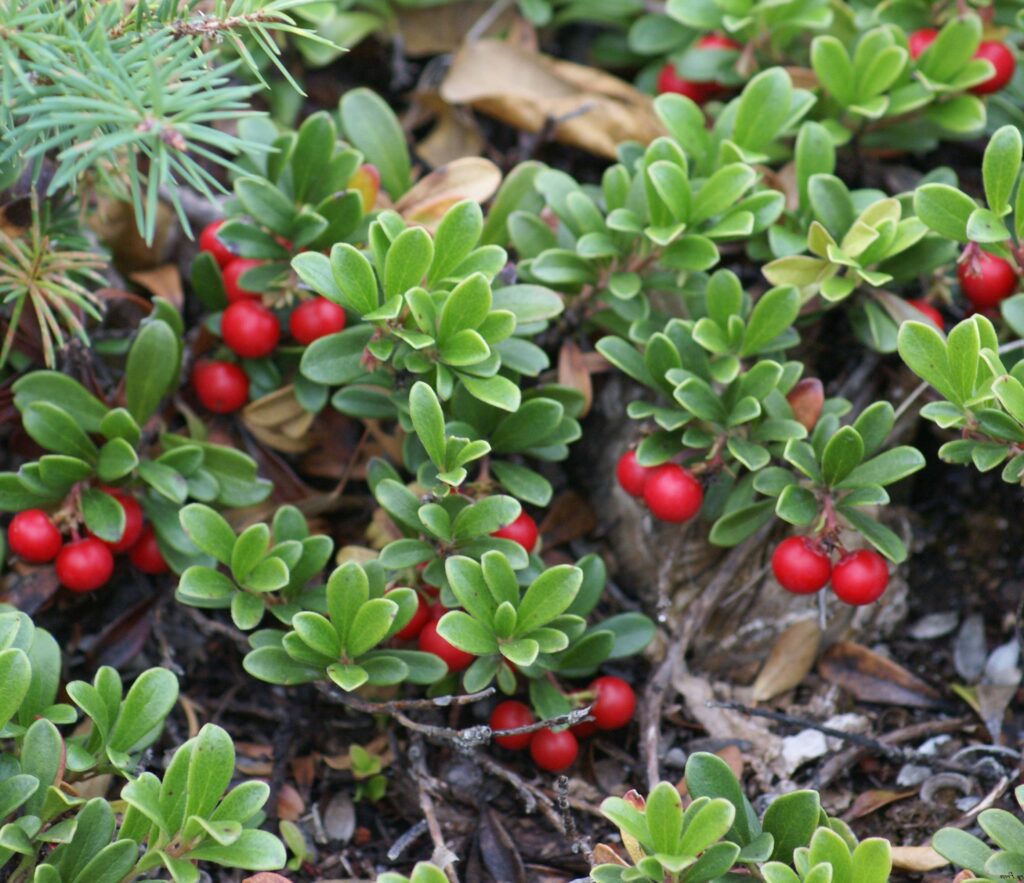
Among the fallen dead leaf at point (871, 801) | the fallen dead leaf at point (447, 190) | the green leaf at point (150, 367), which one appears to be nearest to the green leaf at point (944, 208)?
the fallen dead leaf at point (447, 190)

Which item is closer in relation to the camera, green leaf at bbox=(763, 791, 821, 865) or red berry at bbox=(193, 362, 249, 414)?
green leaf at bbox=(763, 791, 821, 865)

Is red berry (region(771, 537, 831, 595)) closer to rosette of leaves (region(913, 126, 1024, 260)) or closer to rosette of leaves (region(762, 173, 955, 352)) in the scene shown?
rosette of leaves (region(762, 173, 955, 352))

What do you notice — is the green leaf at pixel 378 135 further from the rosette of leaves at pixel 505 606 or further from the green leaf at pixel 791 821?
the green leaf at pixel 791 821

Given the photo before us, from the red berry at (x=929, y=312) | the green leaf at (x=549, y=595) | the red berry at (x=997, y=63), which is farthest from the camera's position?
the red berry at (x=997, y=63)

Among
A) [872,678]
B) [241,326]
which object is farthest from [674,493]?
[241,326]

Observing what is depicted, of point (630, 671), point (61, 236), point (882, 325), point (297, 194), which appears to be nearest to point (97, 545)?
point (61, 236)

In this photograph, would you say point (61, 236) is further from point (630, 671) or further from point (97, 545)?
point (630, 671)

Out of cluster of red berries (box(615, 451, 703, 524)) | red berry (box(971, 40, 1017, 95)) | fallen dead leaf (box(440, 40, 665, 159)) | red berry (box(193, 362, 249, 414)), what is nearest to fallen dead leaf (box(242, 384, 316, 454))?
red berry (box(193, 362, 249, 414))
